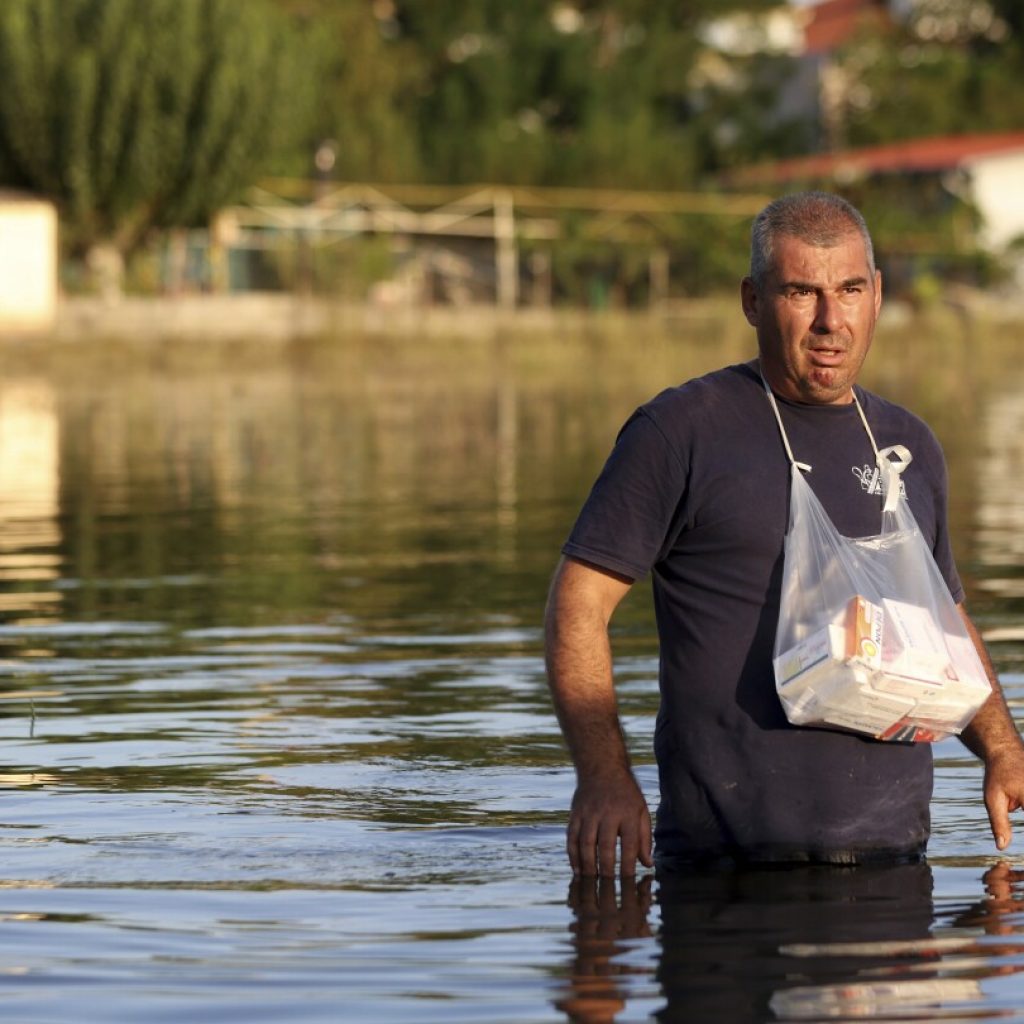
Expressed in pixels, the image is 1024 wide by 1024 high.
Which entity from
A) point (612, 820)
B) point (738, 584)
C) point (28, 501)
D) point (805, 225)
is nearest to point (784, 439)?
point (738, 584)

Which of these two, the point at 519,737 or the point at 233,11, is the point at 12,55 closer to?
the point at 233,11

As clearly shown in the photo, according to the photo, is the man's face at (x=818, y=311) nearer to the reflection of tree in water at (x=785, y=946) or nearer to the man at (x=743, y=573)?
the man at (x=743, y=573)

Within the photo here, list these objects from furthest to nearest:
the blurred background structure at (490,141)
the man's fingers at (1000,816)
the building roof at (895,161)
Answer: the building roof at (895,161) < the blurred background structure at (490,141) < the man's fingers at (1000,816)

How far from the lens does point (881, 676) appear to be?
4.91 metres

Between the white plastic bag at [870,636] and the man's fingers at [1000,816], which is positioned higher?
the white plastic bag at [870,636]

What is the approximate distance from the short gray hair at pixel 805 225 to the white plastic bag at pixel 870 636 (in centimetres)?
42

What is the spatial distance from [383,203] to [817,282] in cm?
5614

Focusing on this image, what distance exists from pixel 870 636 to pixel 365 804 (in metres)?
2.65

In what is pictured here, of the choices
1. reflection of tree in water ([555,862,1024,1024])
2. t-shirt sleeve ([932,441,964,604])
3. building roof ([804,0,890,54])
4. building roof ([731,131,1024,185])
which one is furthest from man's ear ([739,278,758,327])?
building roof ([804,0,890,54])

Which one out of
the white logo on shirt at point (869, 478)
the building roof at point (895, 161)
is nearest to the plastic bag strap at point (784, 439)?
the white logo on shirt at point (869, 478)

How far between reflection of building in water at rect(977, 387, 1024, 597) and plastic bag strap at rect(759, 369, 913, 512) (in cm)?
737

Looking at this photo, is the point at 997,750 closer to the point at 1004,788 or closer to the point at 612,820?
the point at 1004,788

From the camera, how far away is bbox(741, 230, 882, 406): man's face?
502 centimetres

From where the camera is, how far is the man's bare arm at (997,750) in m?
5.39
